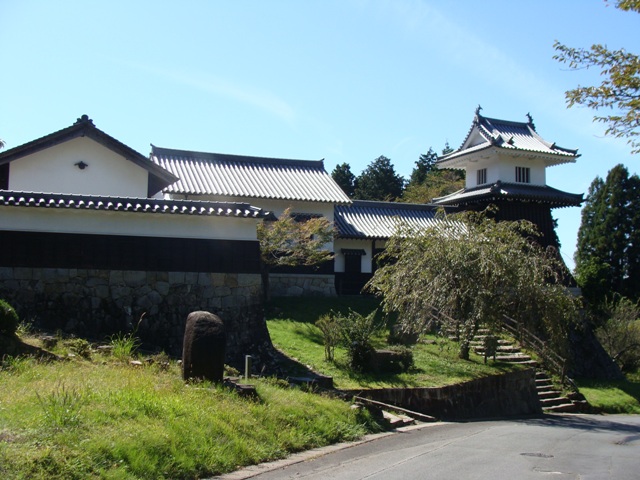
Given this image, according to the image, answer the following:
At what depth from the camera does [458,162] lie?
3612 cm

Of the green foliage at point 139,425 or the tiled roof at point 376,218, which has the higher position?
the tiled roof at point 376,218

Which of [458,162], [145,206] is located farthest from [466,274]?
[458,162]

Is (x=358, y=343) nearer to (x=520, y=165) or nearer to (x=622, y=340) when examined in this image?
(x=622, y=340)

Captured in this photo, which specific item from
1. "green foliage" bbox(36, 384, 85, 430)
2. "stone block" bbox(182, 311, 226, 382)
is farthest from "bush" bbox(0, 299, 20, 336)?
"green foliage" bbox(36, 384, 85, 430)

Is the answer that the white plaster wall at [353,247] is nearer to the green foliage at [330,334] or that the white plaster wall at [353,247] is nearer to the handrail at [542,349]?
the handrail at [542,349]

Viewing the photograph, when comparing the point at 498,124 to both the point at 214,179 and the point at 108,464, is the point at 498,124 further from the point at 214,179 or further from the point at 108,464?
the point at 108,464

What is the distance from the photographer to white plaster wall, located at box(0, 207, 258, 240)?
1467cm

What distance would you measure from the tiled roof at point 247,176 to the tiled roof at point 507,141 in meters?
8.33

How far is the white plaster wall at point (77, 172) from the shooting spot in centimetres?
2034

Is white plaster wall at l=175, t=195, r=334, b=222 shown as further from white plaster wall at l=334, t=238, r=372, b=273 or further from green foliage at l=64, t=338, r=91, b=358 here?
green foliage at l=64, t=338, r=91, b=358

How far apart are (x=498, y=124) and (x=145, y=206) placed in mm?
26821

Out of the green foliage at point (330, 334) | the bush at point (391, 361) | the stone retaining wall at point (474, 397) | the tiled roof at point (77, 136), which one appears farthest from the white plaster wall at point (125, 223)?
the tiled roof at point (77, 136)

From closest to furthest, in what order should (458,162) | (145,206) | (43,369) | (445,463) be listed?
(445,463) → (43,369) → (145,206) → (458,162)

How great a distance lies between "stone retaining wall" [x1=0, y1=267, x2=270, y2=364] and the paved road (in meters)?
5.56
